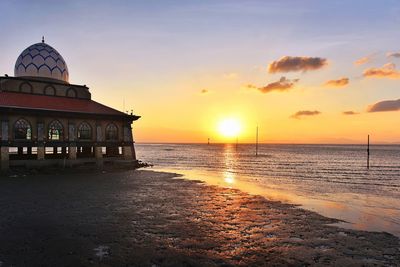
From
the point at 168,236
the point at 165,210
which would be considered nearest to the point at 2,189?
the point at 165,210

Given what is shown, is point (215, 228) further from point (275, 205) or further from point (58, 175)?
point (58, 175)

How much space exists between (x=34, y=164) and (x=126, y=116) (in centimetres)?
1268

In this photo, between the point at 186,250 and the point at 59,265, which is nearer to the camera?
the point at 59,265

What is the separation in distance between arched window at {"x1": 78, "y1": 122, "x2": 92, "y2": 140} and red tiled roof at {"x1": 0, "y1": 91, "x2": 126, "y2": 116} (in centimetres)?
177

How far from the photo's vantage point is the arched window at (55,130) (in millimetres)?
37562

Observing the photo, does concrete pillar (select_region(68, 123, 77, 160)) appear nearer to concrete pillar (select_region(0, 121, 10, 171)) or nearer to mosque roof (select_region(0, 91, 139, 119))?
mosque roof (select_region(0, 91, 139, 119))

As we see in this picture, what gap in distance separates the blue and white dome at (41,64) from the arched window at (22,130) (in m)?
9.62

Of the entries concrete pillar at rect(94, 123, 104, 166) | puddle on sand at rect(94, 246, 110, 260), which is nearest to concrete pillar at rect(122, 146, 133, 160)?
concrete pillar at rect(94, 123, 104, 166)

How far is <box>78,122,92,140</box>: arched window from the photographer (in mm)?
40031

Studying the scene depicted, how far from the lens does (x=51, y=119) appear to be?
123 feet

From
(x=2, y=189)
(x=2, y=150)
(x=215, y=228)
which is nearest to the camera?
(x=215, y=228)

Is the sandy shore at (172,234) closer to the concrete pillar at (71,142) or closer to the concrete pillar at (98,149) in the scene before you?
the concrete pillar at (71,142)

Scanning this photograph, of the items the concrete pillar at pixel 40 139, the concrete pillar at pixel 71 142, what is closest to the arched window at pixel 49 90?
the concrete pillar at pixel 71 142

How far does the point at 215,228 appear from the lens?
14.4 metres
